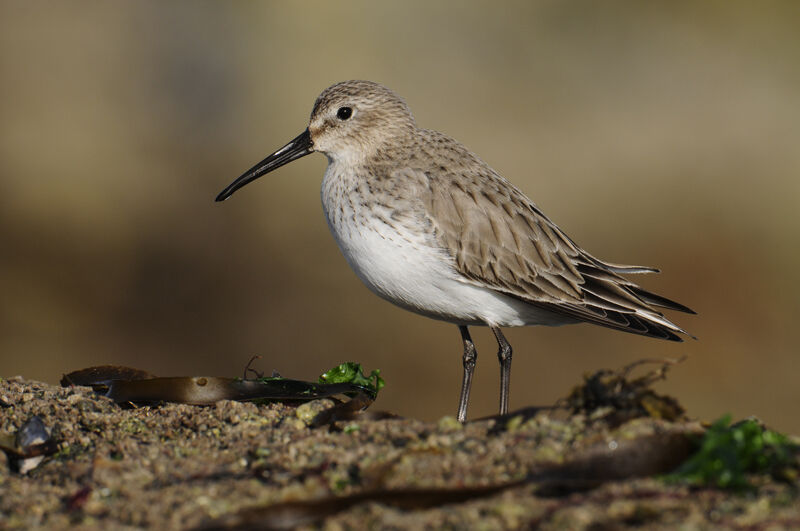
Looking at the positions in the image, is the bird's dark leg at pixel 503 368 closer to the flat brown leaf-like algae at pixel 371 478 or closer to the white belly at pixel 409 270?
the white belly at pixel 409 270

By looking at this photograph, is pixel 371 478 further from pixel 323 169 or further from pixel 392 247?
pixel 323 169

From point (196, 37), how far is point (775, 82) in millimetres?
8905

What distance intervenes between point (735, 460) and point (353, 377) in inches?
101

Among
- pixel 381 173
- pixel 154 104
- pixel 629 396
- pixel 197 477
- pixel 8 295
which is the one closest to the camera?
pixel 197 477

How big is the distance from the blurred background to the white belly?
21.0ft

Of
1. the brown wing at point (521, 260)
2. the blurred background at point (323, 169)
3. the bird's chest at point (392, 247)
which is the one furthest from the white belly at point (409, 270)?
the blurred background at point (323, 169)

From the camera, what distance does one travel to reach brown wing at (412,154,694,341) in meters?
5.53

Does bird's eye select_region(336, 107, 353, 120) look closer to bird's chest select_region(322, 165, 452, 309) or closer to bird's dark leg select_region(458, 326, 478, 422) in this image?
bird's chest select_region(322, 165, 452, 309)

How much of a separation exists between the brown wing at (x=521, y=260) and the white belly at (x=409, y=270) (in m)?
0.10

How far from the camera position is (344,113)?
619 centimetres

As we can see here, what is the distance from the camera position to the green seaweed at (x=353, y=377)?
5.30m

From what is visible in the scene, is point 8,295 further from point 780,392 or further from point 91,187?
point 780,392

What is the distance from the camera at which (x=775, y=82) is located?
14148mm

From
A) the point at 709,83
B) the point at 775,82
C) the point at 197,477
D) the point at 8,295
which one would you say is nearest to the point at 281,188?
the point at 8,295
